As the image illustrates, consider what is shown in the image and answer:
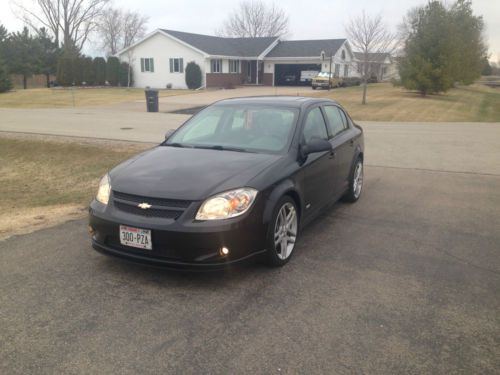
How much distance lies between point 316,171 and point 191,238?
1926 mm

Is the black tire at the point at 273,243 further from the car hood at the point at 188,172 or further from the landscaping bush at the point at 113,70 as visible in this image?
the landscaping bush at the point at 113,70

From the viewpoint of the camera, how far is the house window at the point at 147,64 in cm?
4431

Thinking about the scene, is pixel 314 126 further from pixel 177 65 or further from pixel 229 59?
pixel 229 59

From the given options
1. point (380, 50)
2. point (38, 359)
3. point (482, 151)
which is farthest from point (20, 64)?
point (38, 359)

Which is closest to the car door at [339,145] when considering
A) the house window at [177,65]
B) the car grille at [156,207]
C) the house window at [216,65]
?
the car grille at [156,207]

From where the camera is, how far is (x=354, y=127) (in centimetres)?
695

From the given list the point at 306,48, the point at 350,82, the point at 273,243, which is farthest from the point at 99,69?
the point at 273,243

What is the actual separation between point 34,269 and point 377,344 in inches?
121

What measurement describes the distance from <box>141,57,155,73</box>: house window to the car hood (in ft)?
138

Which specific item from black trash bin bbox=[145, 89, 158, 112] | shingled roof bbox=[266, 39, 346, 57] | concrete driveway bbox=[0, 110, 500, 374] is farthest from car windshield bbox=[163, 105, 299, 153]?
shingled roof bbox=[266, 39, 346, 57]

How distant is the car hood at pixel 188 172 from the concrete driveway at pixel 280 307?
79cm

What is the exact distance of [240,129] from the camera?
5.16 m

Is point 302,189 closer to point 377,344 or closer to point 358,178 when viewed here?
point 377,344

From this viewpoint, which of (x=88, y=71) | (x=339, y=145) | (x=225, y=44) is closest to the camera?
(x=339, y=145)
